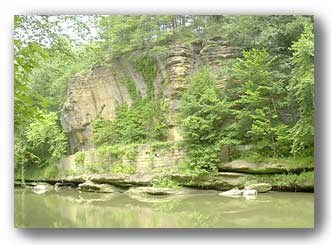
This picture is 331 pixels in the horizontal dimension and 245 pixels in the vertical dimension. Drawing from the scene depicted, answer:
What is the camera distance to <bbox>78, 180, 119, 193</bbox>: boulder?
4453mm

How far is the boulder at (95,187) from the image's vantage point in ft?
14.6

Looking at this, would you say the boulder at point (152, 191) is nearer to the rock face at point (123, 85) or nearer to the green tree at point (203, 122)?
the green tree at point (203, 122)

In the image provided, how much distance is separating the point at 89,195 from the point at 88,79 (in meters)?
1.17

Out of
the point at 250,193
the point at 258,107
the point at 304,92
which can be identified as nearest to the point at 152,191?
the point at 250,193

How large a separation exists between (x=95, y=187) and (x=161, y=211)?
0.69 meters

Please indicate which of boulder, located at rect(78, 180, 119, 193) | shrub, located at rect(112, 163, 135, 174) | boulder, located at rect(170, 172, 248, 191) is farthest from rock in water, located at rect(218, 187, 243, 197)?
boulder, located at rect(78, 180, 119, 193)

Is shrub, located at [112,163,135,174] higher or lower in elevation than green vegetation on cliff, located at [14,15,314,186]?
lower

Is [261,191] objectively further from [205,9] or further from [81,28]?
[81,28]

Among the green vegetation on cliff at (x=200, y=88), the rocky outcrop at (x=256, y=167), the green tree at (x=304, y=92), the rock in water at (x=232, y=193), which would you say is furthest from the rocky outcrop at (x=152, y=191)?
the green tree at (x=304, y=92)

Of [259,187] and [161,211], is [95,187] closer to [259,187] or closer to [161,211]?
[161,211]

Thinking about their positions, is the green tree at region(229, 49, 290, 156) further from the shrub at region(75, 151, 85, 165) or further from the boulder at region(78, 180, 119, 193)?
the shrub at region(75, 151, 85, 165)

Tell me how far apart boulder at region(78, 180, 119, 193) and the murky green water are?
0.24 feet

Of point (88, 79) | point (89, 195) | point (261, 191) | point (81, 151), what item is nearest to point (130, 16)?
point (88, 79)

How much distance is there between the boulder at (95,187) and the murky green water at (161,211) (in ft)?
0.24
